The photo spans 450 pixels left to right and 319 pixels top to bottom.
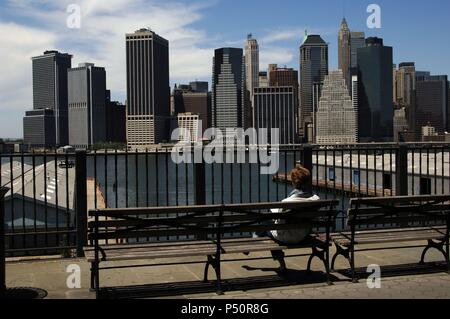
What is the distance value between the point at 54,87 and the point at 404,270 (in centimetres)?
17639

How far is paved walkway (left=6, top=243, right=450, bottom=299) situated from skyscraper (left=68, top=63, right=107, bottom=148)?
452 feet

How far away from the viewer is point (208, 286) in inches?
269

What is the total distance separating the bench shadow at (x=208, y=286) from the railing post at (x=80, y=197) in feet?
6.77

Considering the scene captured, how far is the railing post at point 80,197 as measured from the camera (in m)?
8.52

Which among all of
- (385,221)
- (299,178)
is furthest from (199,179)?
(385,221)

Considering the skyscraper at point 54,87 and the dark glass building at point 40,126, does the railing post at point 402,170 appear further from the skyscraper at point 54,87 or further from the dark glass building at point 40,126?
the dark glass building at point 40,126

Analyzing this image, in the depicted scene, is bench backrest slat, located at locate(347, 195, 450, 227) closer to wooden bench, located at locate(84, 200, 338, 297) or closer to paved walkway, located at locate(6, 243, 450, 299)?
wooden bench, located at locate(84, 200, 338, 297)

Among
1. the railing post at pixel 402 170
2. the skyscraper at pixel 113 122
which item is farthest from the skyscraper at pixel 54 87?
the railing post at pixel 402 170

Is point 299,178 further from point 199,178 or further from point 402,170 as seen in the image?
point 402,170
